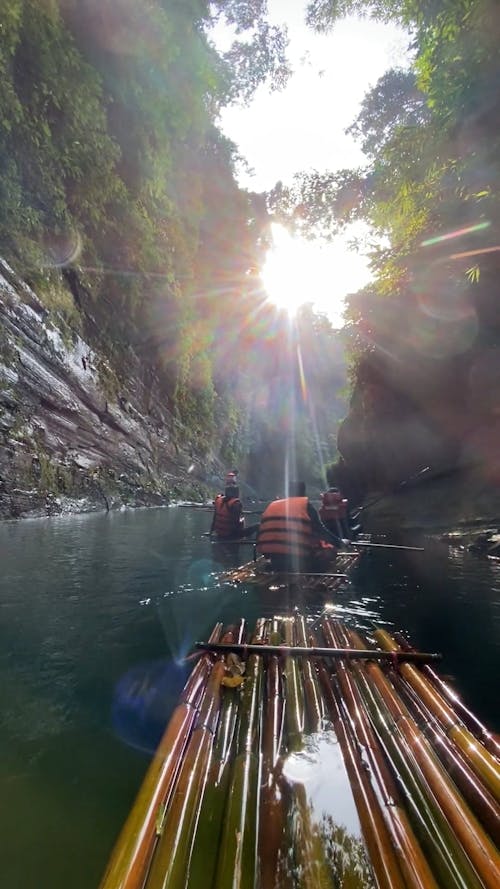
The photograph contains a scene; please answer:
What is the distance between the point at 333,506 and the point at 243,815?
439 inches

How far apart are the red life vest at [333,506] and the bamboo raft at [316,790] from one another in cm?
918

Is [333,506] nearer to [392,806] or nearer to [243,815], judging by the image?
[392,806]

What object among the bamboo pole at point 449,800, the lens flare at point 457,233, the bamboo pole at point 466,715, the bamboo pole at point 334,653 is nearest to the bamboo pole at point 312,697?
the bamboo pole at point 334,653

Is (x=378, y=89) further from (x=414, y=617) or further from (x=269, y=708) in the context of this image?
(x=269, y=708)

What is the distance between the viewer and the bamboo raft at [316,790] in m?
1.70

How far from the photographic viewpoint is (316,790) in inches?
89.0

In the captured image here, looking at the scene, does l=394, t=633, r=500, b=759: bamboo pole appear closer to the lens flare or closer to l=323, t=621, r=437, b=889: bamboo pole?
l=323, t=621, r=437, b=889: bamboo pole

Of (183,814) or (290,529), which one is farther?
(290,529)

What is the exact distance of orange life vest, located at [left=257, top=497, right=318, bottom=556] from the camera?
8172mm

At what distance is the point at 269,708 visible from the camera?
3.04m

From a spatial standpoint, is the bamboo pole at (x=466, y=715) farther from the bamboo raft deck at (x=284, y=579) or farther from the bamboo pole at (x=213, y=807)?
the bamboo raft deck at (x=284, y=579)

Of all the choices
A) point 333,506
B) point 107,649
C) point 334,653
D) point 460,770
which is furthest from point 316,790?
point 333,506

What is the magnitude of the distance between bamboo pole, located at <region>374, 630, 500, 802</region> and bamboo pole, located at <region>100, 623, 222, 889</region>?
1602 mm

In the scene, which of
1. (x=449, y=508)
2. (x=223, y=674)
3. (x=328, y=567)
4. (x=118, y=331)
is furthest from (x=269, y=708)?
(x=118, y=331)
